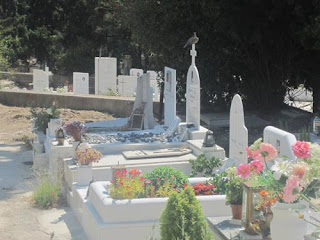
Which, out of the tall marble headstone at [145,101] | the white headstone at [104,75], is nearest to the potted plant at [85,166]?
the tall marble headstone at [145,101]

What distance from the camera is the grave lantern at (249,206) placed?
546 centimetres

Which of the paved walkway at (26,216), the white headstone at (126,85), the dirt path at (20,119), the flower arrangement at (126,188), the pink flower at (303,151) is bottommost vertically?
the paved walkway at (26,216)

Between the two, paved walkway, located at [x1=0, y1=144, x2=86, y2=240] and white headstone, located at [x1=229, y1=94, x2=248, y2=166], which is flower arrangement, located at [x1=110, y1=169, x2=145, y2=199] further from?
white headstone, located at [x1=229, y1=94, x2=248, y2=166]

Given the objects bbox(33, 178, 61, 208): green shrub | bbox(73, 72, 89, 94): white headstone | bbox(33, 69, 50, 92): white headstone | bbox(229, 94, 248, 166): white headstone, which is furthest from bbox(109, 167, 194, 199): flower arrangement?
bbox(33, 69, 50, 92): white headstone

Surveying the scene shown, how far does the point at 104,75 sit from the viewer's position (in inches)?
939

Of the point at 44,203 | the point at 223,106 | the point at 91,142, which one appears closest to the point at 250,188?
the point at 44,203

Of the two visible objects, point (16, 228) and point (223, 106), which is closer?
point (16, 228)

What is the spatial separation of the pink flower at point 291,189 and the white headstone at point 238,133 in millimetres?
3881

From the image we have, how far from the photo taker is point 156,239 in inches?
251

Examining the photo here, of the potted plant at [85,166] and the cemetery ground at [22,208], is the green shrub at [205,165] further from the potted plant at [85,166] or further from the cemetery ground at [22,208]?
the cemetery ground at [22,208]

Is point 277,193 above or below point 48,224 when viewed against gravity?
above

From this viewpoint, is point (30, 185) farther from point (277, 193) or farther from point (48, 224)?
point (277, 193)

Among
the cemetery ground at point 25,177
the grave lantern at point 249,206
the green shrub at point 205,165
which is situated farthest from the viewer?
the green shrub at point 205,165

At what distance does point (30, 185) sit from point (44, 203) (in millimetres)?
1343
